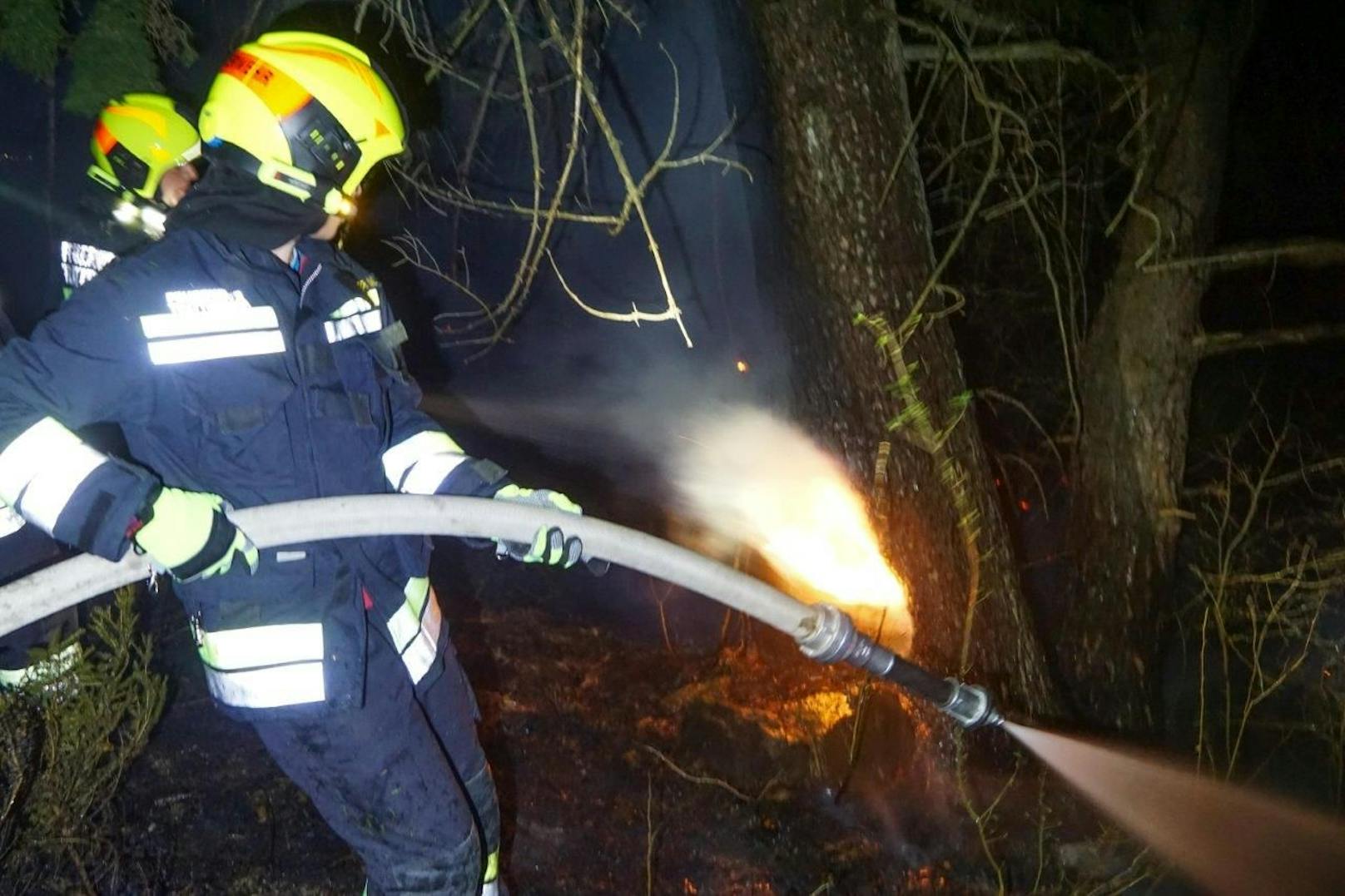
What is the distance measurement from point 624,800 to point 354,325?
253 cm

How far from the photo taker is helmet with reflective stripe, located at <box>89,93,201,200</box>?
3781 mm

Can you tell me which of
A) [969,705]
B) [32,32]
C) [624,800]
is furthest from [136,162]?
[969,705]

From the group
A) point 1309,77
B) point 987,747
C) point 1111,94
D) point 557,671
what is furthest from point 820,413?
point 1309,77

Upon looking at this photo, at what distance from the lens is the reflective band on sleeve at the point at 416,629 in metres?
2.46

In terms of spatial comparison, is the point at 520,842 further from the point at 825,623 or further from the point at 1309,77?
the point at 1309,77

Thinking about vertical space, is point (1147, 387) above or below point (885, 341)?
below

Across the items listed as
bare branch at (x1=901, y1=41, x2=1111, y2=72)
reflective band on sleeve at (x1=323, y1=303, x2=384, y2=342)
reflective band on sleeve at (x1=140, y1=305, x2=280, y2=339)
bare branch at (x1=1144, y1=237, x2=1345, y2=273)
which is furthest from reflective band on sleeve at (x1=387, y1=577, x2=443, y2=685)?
bare branch at (x1=1144, y1=237, x2=1345, y2=273)

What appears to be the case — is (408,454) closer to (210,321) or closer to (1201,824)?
(210,321)

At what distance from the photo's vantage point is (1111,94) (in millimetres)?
5074

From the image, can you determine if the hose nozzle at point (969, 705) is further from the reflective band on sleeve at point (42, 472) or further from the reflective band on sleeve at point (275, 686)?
the reflective band on sleeve at point (42, 472)

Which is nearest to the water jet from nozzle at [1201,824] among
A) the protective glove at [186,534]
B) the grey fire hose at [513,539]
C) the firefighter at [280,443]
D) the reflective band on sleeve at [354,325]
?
the grey fire hose at [513,539]

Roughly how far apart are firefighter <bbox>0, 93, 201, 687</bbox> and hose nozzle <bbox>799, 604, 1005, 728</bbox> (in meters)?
2.83

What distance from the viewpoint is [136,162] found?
3.81 meters

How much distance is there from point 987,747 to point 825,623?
1605 mm
